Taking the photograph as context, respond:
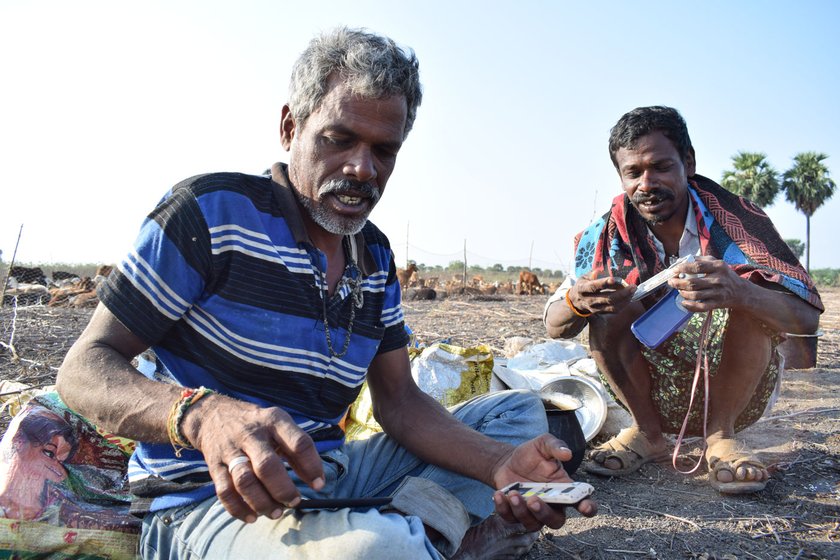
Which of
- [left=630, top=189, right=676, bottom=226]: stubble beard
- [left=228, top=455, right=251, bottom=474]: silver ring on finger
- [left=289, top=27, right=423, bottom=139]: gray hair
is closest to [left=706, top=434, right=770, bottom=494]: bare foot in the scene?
[left=630, top=189, right=676, bottom=226]: stubble beard

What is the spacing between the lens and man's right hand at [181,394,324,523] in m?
1.16

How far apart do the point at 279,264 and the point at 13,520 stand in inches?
36.1

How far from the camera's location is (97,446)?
1930mm

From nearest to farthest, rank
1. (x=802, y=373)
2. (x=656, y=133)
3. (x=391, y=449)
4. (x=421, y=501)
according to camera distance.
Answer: (x=421, y=501)
(x=391, y=449)
(x=656, y=133)
(x=802, y=373)

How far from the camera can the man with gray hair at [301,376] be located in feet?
4.23

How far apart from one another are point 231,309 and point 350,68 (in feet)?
2.49

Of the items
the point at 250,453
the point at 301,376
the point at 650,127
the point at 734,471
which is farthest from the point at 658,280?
the point at 250,453

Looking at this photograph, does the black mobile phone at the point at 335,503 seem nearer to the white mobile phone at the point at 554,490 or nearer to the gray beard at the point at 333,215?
the white mobile phone at the point at 554,490

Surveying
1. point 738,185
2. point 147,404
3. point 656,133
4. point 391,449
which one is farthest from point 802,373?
point 738,185

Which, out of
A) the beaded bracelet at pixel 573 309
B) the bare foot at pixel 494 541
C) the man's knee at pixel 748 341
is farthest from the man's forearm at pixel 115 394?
the man's knee at pixel 748 341

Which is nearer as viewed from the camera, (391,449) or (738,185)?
(391,449)

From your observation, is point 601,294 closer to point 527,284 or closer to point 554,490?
point 554,490

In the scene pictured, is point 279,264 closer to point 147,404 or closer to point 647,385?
point 147,404

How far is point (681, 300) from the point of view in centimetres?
257
